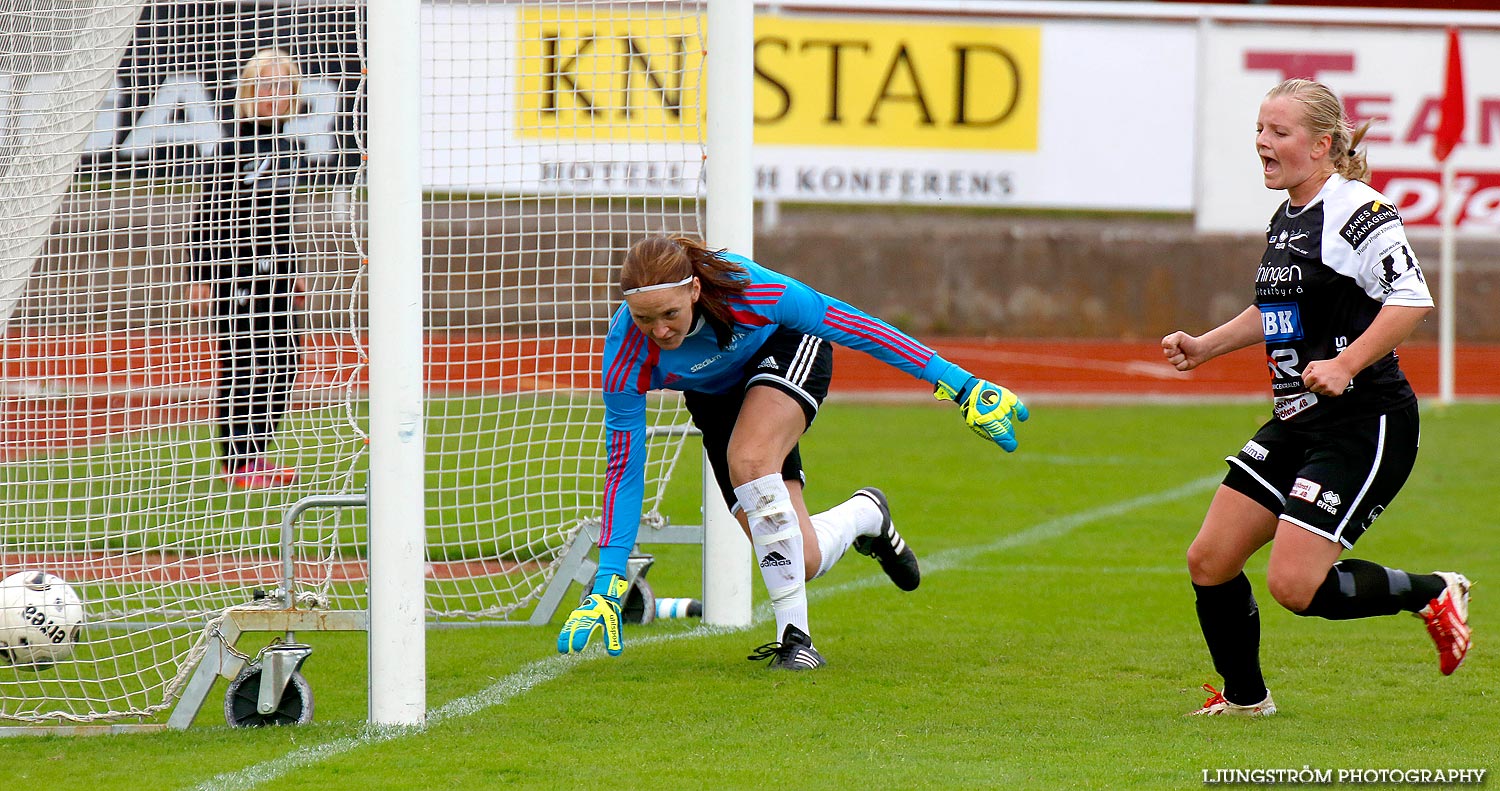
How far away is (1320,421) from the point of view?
426 cm

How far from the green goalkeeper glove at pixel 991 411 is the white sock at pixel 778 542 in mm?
712

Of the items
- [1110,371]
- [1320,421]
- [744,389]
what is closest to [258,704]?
[744,389]

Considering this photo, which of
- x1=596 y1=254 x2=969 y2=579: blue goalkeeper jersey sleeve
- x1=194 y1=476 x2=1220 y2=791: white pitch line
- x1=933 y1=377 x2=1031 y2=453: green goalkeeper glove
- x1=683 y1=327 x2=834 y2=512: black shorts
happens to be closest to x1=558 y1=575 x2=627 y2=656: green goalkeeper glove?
x1=596 y1=254 x2=969 y2=579: blue goalkeeper jersey sleeve

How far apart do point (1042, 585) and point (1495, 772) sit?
113 inches

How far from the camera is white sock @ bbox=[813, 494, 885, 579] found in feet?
17.7

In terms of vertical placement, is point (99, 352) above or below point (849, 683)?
above

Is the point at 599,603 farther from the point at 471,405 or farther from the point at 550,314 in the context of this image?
the point at 550,314

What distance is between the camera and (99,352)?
5812 mm

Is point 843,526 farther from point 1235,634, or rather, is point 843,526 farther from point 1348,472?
point 1348,472

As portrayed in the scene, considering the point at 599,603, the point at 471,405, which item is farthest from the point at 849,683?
the point at 471,405

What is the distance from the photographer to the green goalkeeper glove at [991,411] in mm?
4535

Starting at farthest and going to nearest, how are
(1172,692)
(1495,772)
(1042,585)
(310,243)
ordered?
(1042,585), (310,243), (1172,692), (1495,772)

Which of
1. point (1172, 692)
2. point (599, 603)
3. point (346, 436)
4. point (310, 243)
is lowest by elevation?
point (1172, 692)

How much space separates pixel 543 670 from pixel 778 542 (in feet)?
2.84
